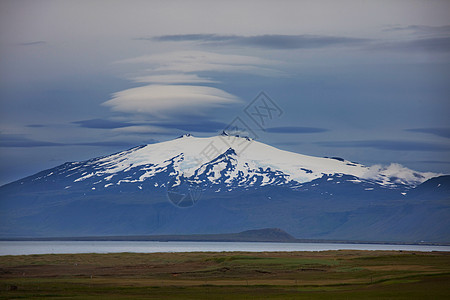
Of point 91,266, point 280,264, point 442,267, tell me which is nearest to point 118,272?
point 91,266

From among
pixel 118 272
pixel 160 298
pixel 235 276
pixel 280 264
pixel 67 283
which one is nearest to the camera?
pixel 160 298

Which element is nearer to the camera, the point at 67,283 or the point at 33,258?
the point at 67,283

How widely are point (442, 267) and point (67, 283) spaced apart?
1843 inches

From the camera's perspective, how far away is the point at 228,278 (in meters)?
101

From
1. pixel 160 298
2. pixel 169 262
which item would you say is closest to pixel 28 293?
pixel 160 298

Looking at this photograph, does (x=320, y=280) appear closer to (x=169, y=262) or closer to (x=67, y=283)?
(x=67, y=283)

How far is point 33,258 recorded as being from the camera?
14475 centimetres

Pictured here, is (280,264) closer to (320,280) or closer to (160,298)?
(320,280)

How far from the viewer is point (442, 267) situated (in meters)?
109

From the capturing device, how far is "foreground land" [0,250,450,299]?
3103 inches

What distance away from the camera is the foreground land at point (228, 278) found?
78.8m

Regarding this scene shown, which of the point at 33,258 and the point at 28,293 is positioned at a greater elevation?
the point at 28,293

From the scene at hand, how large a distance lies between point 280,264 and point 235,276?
67.0 feet

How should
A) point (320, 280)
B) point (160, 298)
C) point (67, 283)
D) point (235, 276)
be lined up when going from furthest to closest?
1. point (235, 276)
2. point (320, 280)
3. point (67, 283)
4. point (160, 298)
